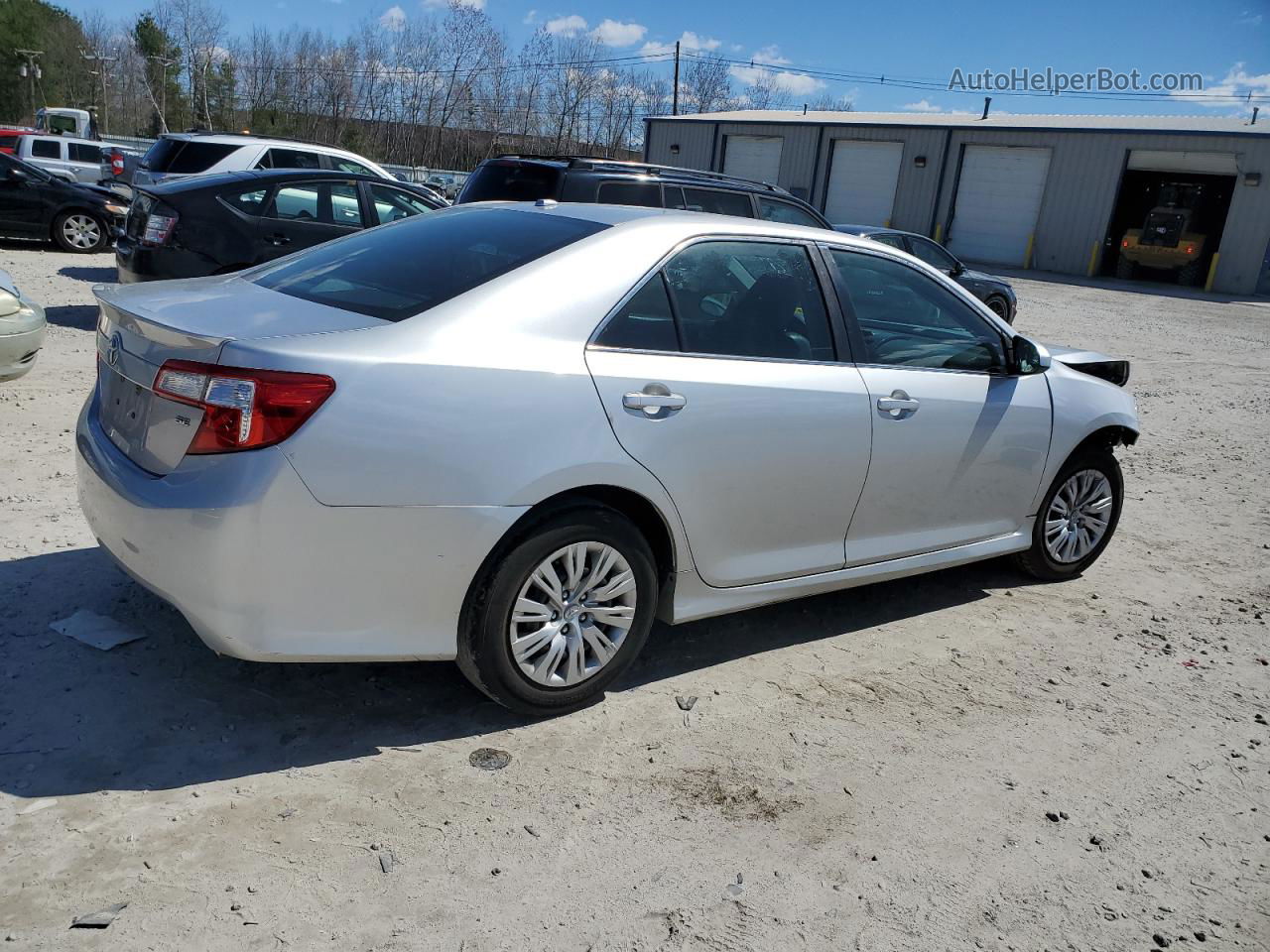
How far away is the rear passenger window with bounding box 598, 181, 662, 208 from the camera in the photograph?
28.6 ft

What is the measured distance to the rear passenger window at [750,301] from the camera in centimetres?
377

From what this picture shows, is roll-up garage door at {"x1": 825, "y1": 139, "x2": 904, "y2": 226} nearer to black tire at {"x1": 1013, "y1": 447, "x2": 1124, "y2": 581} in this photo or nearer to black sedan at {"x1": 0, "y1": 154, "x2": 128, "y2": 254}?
black sedan at {"x1": 0, "y1": 154, "x2": 128, "y2": 254}

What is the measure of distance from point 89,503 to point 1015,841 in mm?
3209

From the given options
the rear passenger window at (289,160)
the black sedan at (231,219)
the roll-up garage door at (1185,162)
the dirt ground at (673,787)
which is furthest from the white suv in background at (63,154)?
the roll-up garage door at (1185,162)

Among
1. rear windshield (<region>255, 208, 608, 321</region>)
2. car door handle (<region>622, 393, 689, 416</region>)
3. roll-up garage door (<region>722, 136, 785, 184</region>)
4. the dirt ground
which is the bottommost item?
the dirt ground

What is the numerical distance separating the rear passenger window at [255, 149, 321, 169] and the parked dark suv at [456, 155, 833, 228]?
15.7ft

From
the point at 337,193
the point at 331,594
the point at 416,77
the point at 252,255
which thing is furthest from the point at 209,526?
the point at 416,77

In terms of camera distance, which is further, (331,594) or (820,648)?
(820,648)

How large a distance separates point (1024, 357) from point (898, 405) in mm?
941

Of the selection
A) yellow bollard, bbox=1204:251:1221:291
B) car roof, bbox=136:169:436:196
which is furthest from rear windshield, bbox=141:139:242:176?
A: yellow bollard, bbox=1204:251:1221:291

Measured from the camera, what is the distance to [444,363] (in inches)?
122

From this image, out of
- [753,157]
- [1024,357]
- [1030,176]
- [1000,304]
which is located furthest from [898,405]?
[753,157]

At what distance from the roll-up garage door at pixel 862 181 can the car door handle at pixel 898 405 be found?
32.3 metres

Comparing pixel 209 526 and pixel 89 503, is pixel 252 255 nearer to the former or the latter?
pixel 89 503
